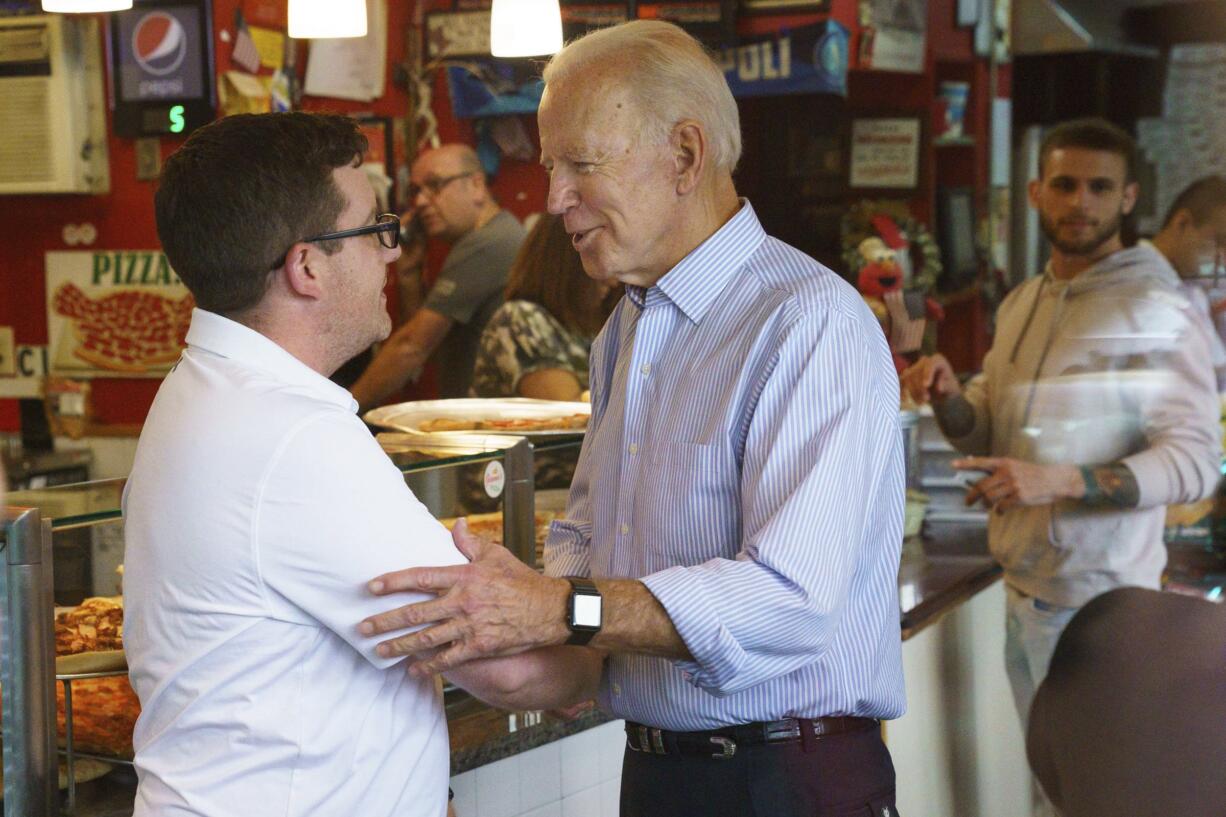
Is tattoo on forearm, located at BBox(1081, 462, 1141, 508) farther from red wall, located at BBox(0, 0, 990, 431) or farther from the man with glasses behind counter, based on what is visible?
red wall, located at BBox(0, 0, 990, 431)

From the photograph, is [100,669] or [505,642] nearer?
[505,642]

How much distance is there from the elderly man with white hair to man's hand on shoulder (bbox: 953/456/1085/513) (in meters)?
2.06

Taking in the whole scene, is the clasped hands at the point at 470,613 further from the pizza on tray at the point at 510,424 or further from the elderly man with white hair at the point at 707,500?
the pizza on tray at the point at 510,424

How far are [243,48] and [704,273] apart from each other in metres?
4.30

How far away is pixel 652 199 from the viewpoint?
1921 millimetres

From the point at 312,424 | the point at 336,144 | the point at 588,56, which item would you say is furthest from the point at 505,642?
the point at 588,56

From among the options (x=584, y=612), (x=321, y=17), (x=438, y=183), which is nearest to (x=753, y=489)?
(x=584, y=612)

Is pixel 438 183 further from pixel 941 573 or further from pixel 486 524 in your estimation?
pixel 486 524

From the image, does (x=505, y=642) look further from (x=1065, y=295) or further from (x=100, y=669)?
(x=1065, y=295)

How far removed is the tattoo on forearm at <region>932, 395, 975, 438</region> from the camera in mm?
3924

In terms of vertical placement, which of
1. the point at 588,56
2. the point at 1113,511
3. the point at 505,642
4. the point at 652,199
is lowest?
the point at 1113,511

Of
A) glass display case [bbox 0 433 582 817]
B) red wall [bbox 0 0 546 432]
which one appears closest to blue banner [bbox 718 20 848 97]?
red wall [bbox 0 0 546 432]

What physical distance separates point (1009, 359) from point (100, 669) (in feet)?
9.05

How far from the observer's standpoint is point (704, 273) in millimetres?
1925
